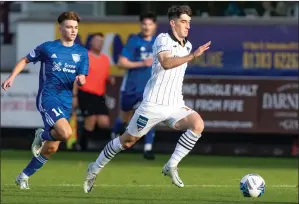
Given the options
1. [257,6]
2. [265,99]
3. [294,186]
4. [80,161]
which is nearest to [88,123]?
[80,161]

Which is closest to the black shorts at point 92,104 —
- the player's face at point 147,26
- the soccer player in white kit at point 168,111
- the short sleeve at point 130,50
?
the short sleeve at point 130,50

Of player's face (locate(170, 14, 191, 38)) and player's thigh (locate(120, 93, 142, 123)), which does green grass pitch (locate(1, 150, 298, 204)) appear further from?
player's face (locate(170, 14, 191, 38))

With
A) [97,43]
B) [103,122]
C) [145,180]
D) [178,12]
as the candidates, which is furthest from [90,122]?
[178,12]

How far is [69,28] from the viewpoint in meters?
12.9

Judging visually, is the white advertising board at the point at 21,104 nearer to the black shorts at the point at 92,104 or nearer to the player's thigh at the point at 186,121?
the black shorts at the point at 92,104

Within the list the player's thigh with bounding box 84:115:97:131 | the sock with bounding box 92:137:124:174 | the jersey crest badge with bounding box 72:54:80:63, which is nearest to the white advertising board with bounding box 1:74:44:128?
the player's thigh with bounding box 84:115:97:131

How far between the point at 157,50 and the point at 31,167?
2137mm

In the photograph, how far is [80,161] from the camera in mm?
18125

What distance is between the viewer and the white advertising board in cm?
2027

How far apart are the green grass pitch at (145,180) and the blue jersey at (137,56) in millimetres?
1279

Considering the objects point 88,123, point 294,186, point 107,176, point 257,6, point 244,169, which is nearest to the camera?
point 294,186

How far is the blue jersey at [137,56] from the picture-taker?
56.7ft

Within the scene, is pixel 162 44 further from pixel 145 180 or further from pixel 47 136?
pixel 145 180

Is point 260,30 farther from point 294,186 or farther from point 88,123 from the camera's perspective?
point 294,186
